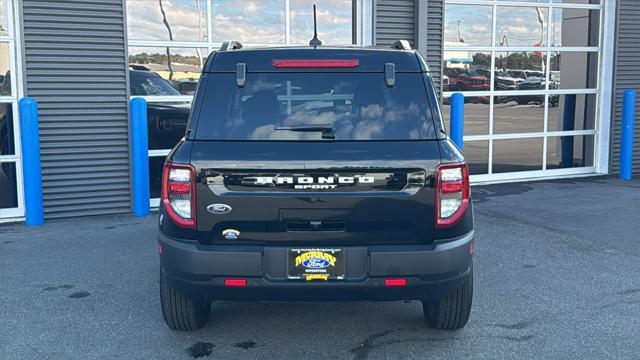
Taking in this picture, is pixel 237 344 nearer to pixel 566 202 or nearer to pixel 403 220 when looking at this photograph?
pixel 403 220

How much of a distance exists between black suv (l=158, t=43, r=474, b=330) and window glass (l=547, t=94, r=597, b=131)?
8.80 metres

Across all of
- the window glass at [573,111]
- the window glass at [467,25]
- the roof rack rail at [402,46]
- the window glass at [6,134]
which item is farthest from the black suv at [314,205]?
the window glass at [573,111]

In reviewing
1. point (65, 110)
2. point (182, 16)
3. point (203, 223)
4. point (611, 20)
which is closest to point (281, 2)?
point (182, 16)

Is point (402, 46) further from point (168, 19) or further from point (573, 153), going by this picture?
point (573, 153)

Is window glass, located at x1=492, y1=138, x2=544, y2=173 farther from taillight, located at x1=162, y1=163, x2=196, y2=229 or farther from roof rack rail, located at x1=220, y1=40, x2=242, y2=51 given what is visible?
taillight, located at x1=162, y1=163, x2=196, y2=229

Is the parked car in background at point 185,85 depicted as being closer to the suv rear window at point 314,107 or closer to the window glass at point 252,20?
the window glass at point 252,20

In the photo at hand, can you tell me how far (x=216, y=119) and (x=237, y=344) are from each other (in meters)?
1.41

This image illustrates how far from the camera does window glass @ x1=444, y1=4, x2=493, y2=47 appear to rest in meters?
10.8

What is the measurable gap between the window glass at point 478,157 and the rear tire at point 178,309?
7596 mm

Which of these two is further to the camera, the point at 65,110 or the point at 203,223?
the point at 65,110

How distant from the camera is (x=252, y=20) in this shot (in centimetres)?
970

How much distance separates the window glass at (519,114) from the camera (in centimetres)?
1164

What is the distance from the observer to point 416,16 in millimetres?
9859

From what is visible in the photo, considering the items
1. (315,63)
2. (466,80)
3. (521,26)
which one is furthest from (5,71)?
(521,26)
